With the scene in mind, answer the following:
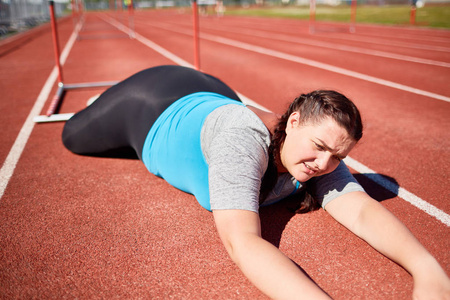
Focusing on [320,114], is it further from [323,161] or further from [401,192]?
[401,192]

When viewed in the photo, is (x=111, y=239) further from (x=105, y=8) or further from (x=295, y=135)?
(x=105, y=8)

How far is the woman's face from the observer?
187cm

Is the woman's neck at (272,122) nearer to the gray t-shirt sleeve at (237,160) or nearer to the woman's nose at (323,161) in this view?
the gray t-shirt sleeve at (237,160)

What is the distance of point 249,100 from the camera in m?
5.96

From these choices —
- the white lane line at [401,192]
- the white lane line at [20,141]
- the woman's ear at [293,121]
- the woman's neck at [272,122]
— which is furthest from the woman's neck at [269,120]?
the white lane line at [20,141]

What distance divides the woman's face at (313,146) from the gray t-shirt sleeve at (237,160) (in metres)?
0.15

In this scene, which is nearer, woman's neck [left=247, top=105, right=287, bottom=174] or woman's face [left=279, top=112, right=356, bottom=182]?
woman's face [left=279, top=112, right=356, bottom=182]

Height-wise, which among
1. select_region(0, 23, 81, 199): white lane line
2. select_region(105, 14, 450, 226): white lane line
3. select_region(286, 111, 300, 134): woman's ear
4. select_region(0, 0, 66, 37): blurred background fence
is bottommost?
select_region(105, 14, 450, 226): white lane line

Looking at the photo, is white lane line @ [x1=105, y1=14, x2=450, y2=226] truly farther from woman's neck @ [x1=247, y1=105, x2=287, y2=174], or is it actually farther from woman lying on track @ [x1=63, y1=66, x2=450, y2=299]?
woman's neck @ [x1=247, y1=105, x2=287, y2=174]

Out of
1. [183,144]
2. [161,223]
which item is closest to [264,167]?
[183,144]

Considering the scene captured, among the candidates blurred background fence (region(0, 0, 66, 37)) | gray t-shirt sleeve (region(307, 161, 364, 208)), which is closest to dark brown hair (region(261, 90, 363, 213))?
gray t-shirt sleeve (region(307, 161, 364, 208))

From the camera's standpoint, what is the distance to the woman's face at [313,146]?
187 cm

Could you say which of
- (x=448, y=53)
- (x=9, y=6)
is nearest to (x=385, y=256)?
(x=448, y=53)

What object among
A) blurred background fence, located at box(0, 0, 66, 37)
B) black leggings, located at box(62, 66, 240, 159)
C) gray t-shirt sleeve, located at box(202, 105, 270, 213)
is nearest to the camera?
gray t-shirt sleeve, located at box(202, 105, 270, 213)
